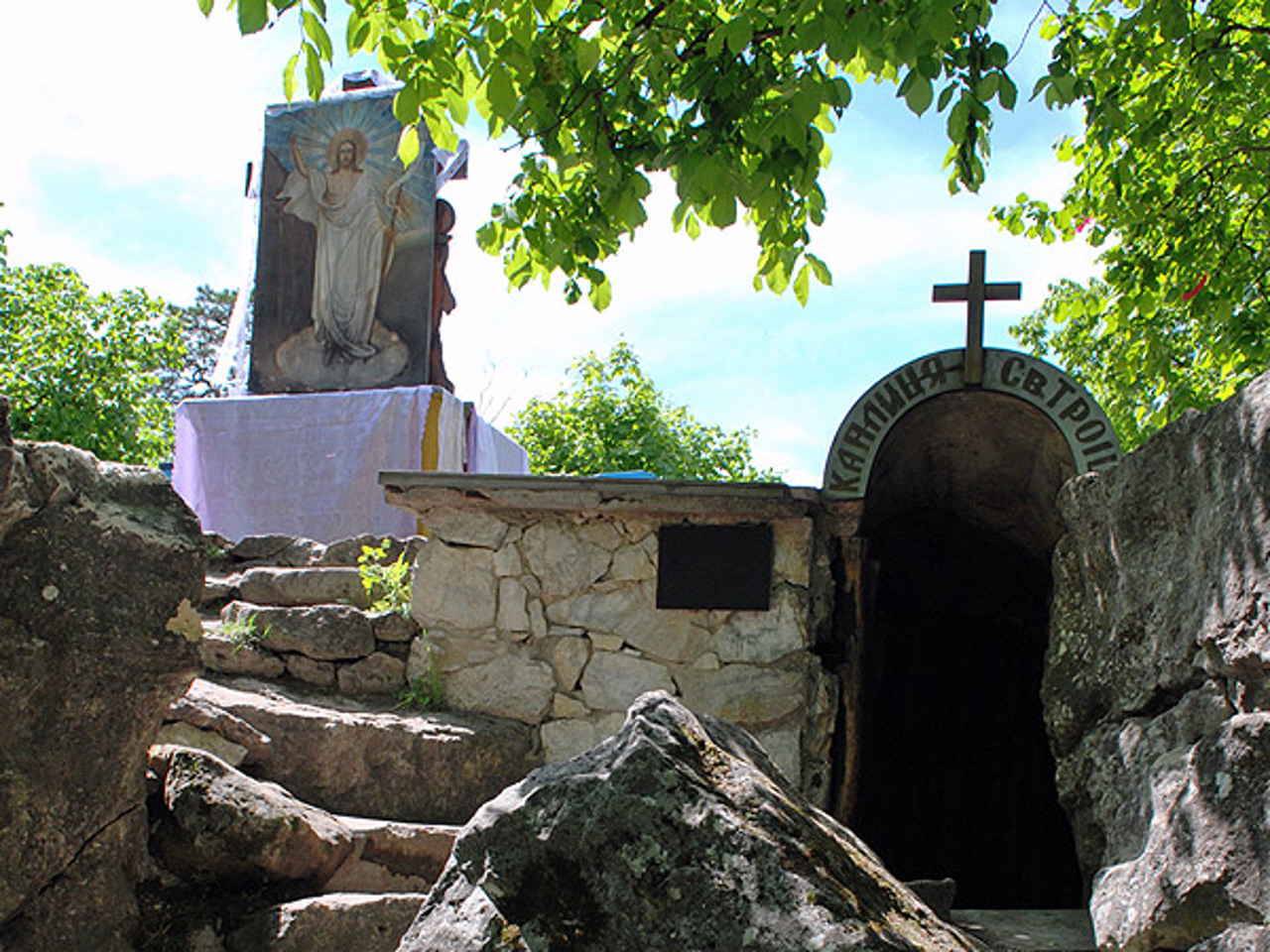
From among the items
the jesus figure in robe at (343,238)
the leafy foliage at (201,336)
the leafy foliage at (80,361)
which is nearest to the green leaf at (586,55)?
the jesus figure in robe at (343,238)

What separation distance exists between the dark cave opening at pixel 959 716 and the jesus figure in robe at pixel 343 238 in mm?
5970

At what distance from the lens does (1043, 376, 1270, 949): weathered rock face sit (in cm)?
258

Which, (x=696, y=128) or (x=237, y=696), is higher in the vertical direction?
(x=696, y=128)

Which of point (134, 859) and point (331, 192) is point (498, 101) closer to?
point (134, 859)

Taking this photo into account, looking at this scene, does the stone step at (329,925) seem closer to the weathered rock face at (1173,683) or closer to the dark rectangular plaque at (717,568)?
the weathered rock face at (1173,683)

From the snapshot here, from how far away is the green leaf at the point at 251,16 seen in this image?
3301 millimetres

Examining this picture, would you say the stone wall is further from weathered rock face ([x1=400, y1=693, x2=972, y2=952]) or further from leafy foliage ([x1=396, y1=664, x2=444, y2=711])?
weathered rock face ([x1=400, y1=693, x2=972, y2=952])

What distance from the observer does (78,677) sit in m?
3.30

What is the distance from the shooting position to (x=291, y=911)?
11.2ft

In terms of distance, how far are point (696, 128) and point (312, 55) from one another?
1.25 m

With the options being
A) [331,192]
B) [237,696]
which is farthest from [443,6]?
[331,192]

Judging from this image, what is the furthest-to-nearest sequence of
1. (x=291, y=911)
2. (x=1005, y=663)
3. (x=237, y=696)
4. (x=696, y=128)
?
(x=1005, y=663), (x=237, y=696), (x=696, y=128), (x=291, y=911)

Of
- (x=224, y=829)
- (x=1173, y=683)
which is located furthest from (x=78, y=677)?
(x=1173, y=683)

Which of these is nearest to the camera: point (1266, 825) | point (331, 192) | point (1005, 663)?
point (1266, 825)
